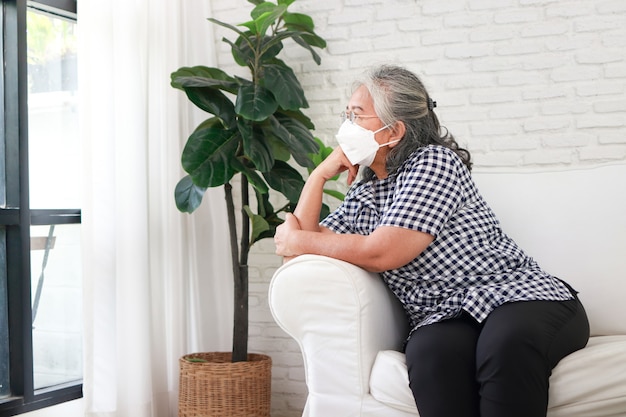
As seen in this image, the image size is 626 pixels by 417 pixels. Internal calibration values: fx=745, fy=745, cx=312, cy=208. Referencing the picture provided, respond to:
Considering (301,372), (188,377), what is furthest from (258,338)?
(188,377)

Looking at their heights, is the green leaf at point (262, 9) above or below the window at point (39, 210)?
above

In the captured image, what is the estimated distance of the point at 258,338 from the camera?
329 centimetres

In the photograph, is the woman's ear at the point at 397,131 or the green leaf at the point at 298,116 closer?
the woman's ear at the point at 397,131

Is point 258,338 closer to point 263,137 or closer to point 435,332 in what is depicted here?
point 263,137

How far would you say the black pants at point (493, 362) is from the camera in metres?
1.57

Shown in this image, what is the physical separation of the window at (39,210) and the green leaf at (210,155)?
0.49 metres

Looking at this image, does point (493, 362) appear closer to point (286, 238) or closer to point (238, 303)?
point (286, 238)

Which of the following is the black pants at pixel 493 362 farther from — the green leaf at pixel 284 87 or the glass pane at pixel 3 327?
the glass pane at pixel 3 327

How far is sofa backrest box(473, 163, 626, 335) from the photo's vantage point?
2.17 metres

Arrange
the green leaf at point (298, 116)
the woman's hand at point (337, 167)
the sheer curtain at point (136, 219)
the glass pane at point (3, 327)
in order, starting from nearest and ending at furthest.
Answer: the woman's hand at point (337, 167) → the glass pane at point (3, 327) → the sheer curtain at point (136, 219) → the green leaf at point (298, 116)

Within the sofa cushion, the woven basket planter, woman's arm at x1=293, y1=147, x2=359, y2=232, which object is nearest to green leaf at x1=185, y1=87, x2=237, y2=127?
woman's arm at x1=293, y1=147, x2=359, y2=232

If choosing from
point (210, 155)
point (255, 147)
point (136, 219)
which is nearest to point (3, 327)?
point (136, 219)

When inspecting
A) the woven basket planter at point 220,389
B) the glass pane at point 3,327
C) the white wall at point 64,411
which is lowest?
the white wall at point 64,411

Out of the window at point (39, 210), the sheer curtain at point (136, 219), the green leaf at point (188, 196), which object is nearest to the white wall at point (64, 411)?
the window at point (39, 210)
